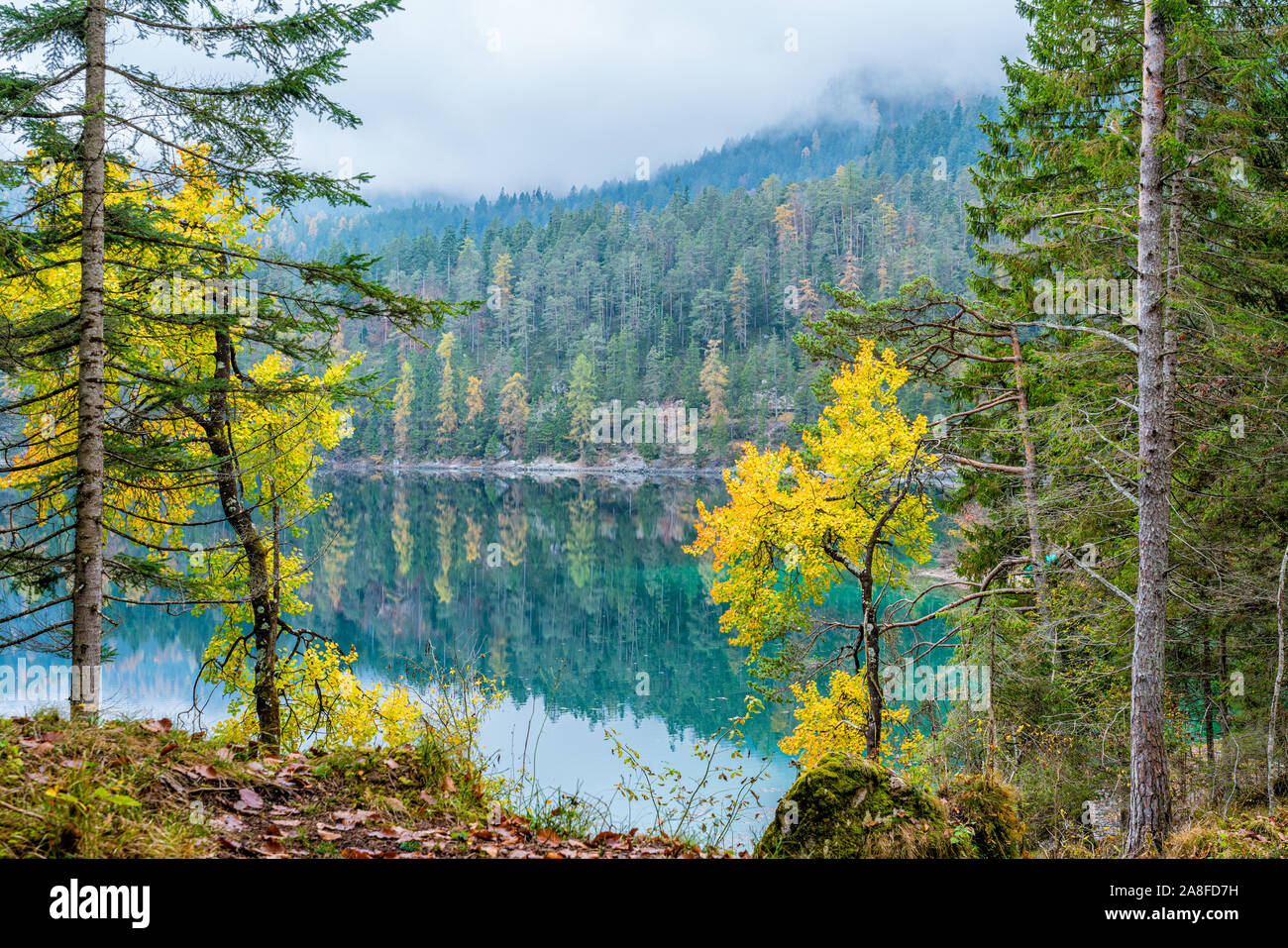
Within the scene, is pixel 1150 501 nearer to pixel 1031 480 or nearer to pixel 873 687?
pixel 873 687

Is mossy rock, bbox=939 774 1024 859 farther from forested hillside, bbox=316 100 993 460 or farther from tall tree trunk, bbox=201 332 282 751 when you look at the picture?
forested hillside, bbox=316 100 993 460

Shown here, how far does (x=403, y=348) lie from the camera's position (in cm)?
10012

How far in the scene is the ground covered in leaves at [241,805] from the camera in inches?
123

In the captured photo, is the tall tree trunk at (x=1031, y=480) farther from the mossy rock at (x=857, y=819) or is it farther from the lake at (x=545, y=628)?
the mossy rock at (x=857, y=819)

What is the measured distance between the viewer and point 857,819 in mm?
3967

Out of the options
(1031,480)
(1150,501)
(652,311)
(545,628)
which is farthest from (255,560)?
(652,311)

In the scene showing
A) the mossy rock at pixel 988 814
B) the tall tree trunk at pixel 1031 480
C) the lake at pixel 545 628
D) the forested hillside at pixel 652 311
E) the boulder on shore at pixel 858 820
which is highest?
the forested hillside at pixel 652 311

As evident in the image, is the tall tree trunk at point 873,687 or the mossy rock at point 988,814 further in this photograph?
the tall tree trunk at point 873,687

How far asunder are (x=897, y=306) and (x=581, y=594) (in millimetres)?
29227


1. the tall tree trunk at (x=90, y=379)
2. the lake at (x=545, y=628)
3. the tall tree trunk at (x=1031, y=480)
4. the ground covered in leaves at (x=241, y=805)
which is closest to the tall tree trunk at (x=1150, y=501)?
the tall tree trunk at (x=1031, y=480)

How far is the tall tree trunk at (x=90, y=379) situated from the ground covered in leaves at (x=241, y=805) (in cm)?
139
